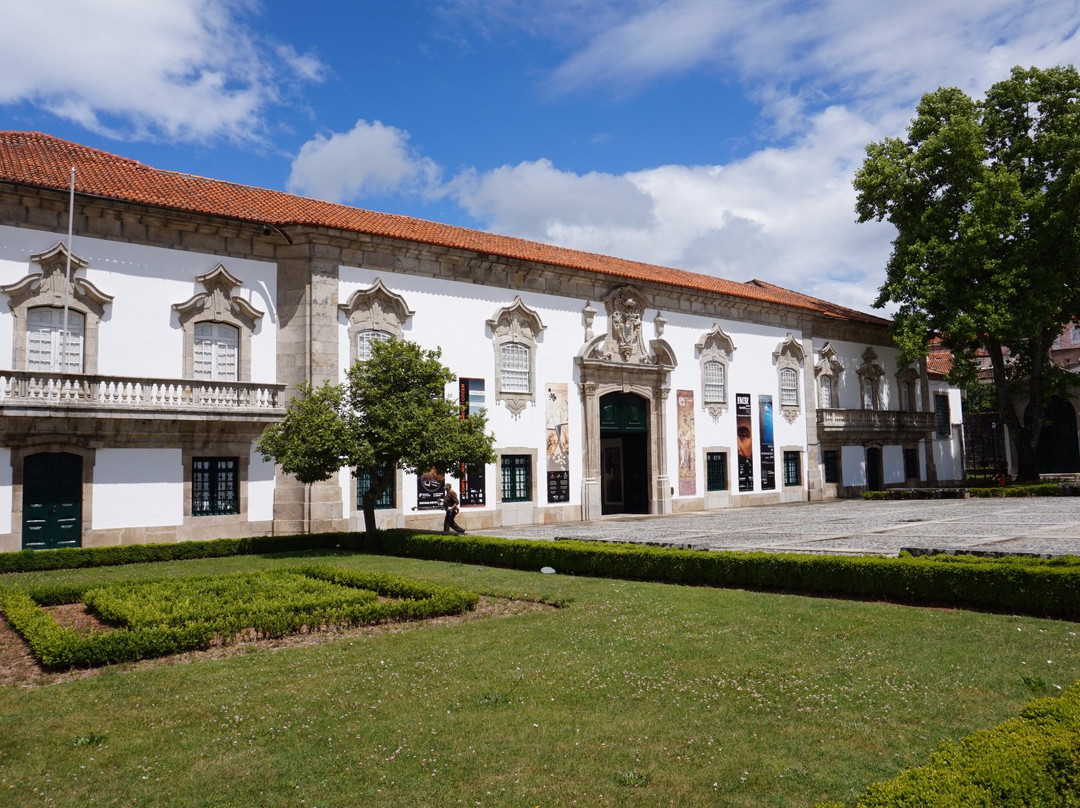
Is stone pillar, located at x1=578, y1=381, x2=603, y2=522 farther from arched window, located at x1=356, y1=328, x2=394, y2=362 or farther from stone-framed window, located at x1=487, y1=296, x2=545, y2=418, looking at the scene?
arched window, located at x1=356, y1=328, x2=394, y2=362

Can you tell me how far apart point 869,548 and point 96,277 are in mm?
19252

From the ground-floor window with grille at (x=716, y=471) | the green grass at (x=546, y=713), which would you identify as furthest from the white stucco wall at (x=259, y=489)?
the ground-floor window with grille at (x=716, y=471)

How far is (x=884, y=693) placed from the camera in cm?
680

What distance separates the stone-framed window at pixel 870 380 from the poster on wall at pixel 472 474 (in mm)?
22889

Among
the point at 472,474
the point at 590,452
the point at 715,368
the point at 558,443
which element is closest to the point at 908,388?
the point at 715,368

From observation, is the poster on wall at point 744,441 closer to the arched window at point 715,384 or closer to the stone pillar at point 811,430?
the arched window at point 715,384

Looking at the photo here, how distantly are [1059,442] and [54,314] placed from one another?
5177 cm

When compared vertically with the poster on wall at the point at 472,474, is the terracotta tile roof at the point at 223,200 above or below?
above

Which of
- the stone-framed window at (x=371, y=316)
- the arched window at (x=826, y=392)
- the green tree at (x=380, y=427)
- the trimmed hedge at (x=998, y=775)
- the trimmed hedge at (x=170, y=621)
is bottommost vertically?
the trimmed hedge at (x=170, y=621)

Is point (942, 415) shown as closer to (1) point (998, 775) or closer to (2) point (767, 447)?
(2) point (767, 447)

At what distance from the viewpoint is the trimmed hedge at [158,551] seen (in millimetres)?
17266

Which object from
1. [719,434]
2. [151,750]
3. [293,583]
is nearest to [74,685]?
[151,750]

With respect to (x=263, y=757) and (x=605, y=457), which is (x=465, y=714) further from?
(x=605, y=457)

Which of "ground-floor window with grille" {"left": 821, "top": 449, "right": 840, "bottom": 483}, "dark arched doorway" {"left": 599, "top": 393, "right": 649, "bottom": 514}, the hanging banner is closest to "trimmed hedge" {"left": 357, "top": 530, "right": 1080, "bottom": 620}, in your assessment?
"dark arched doorway" {"left": 599, "top": 393, "right": 649, "bottom": 514}
